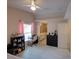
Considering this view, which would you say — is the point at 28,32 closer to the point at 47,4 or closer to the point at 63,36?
the point at 63,36

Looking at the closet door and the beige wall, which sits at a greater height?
the beige wall

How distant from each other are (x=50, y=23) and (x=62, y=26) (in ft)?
4.72

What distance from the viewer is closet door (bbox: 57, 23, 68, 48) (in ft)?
23.0

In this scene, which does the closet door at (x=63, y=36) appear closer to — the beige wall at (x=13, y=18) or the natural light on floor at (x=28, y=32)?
the natural light on floor at (x=28, y=32)

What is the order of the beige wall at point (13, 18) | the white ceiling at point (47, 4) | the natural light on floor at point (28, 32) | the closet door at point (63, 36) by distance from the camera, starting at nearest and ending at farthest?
the white ceiling at point (47, 4)
the beige wall at point (13, 18)
the closet door at point (63, 36)
the natural light on floor at point (28, 32)

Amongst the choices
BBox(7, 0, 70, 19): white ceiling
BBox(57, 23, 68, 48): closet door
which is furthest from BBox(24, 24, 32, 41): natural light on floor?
BBox(57, 23, 68, 48): closet door

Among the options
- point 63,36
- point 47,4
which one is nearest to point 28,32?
point 63,36

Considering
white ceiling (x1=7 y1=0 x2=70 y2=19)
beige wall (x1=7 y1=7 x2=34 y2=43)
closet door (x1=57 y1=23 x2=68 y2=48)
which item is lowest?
closet door (x1=57 y1=23 x2=68 y2=48)

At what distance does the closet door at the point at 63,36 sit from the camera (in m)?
7.01

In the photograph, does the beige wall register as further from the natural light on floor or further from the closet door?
the closet door

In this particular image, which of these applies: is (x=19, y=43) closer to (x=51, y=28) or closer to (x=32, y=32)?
(x=32, y=32)

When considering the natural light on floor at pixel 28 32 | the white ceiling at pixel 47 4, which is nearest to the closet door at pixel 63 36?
the white ceiling at pixel 47 4

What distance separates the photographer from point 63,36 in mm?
7055
